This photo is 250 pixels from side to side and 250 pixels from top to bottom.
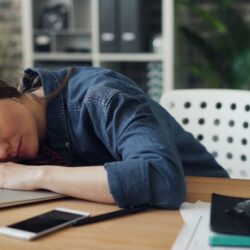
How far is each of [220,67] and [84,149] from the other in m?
1.98

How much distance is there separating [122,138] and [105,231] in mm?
249

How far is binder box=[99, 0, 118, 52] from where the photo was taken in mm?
3000

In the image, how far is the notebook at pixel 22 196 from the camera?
1039 mm

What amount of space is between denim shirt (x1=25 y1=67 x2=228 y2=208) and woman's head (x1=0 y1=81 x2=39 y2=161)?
→ 0.05 m

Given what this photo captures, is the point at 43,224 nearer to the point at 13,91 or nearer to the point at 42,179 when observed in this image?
the point at 42,179

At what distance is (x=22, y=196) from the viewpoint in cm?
107

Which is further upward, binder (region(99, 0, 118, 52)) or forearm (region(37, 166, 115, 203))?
binder (region(99, 0, 118, 52))

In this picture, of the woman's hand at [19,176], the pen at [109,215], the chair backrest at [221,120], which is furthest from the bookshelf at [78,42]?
the pen at [109,215]

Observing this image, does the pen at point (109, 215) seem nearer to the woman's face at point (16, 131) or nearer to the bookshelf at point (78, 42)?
the woman's face at point (16, 131)

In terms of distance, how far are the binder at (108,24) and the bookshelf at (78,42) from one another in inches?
0.9

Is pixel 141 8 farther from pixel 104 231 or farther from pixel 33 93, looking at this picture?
pixel 104 231

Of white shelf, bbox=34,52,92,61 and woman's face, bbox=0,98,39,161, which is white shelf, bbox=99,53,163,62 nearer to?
white shelf, bbox=34,52,92,61

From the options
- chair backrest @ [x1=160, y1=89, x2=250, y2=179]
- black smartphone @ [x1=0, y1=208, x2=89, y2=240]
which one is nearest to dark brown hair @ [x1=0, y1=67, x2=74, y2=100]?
black smartphone @ [x1=0, y1=208, x2=89, y2=240]

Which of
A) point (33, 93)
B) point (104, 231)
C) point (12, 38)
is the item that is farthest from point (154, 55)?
point (104, 231)
